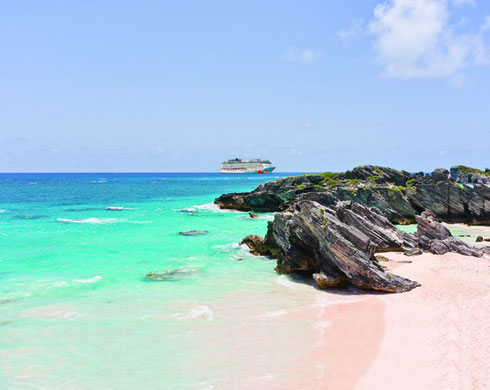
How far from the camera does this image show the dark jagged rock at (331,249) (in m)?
18.3

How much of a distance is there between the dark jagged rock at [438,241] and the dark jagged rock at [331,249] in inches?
175

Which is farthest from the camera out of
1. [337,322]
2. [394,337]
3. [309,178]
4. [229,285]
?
[309,178]

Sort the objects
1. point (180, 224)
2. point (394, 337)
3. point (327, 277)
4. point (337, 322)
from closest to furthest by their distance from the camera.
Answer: point (394, 337), point (337, 322), point (327, 277), point (180, 224)

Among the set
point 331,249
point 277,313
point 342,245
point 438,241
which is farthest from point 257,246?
point 438,241

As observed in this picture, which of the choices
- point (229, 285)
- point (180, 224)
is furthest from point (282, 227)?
point (180, 224)

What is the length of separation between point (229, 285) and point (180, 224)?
2675cm

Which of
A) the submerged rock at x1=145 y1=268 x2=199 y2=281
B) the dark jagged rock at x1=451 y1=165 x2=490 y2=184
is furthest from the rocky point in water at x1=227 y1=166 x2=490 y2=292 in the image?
the dark jagged rock at x1=451 y1=165 x2=490 y2=184

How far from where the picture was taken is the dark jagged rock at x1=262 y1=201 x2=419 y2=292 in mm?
18344

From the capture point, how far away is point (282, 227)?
25.0 meters

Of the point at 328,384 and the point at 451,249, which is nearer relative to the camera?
the point at 328,384

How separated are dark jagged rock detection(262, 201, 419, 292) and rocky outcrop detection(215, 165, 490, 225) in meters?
24.6

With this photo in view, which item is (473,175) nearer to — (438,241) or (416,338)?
(438,241)

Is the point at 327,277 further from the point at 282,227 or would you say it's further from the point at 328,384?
the point at 328,384

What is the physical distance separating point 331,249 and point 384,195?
33136 millimetres
